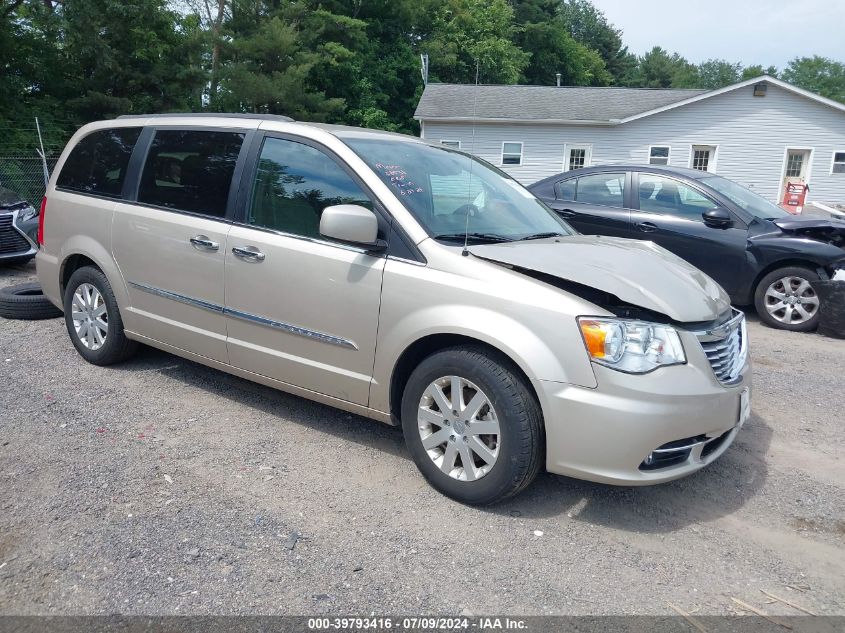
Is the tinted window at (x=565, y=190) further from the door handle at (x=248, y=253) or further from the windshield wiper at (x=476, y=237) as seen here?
the door handle at (x=248, y=253)

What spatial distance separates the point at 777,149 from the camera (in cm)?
2384

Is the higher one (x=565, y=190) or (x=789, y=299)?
(x=565, y=190)

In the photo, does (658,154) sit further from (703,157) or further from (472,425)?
(472,425)

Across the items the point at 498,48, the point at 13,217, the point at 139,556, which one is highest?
the point at 498,48

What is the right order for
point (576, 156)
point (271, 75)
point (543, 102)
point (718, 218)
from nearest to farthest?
point (718, 218)
point (576, 156)
point (543, 102)
point (271, 75)

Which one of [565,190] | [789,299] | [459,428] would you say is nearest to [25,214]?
[565,190]

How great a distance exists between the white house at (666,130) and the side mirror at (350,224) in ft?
67.0

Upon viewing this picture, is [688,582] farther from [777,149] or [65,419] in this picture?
[777,149]

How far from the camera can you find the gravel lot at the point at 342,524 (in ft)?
8.86

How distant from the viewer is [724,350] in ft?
11.0

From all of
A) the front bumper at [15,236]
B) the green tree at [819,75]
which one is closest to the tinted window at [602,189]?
the front bumper at [15,236]

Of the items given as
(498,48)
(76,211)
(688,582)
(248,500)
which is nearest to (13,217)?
(76,211)

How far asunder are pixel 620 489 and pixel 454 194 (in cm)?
192

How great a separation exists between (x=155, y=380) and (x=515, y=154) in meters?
22.9
